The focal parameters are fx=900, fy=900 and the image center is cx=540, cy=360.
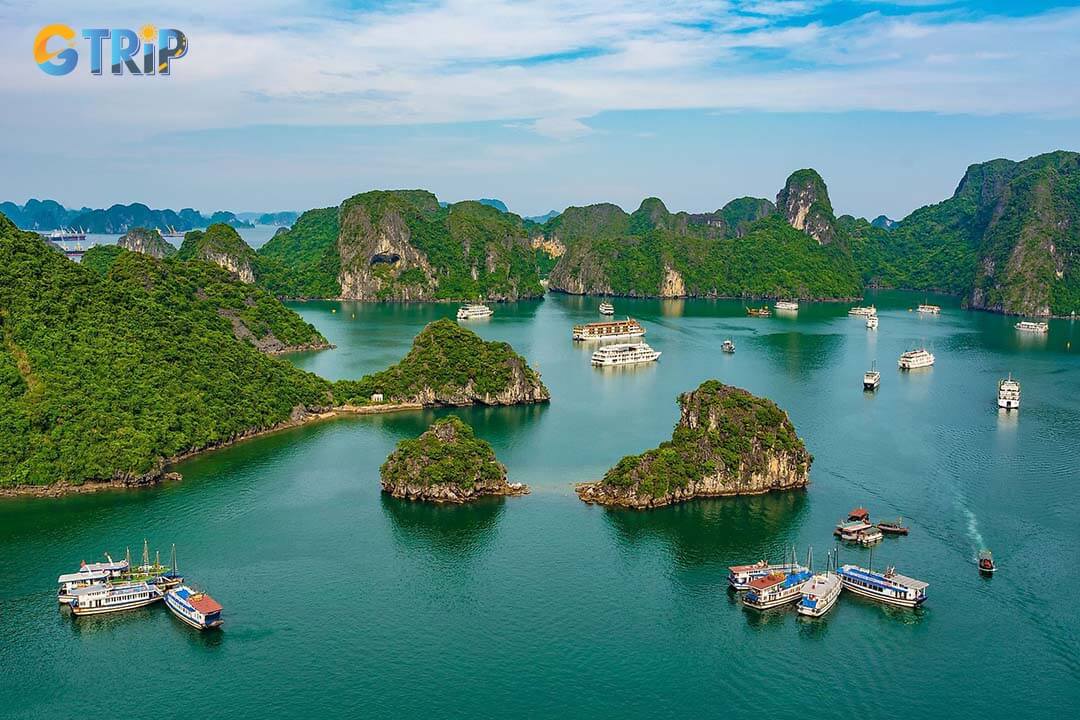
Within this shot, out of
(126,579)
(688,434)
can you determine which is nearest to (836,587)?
(688,434)

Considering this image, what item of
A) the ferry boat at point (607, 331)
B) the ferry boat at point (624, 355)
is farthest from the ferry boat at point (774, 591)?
the ferry boat at point (607, 331)

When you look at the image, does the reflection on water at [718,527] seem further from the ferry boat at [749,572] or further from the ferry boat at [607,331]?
the ferry boat at [607,331]

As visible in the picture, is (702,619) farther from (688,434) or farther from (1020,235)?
(1020,235)

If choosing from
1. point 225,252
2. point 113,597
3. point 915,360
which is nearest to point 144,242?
point 225,252

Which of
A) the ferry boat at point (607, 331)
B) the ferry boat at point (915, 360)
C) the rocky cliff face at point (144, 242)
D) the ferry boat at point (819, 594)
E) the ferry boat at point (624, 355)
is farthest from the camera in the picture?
the rocky cliff face at point (144, 242)

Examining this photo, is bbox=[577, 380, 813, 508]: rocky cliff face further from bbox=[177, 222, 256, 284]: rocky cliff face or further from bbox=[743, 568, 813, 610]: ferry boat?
bbox=[177, 222, 256, 284]: rocky cliff face

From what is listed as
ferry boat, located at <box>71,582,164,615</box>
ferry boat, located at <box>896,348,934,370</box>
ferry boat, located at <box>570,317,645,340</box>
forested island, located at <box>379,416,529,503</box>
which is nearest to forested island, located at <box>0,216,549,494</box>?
ferry boat, located at <box>71,582,164,615</box>

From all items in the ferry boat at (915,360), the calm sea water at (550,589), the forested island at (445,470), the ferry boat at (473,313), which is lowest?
the calm sea water at (550,589)
